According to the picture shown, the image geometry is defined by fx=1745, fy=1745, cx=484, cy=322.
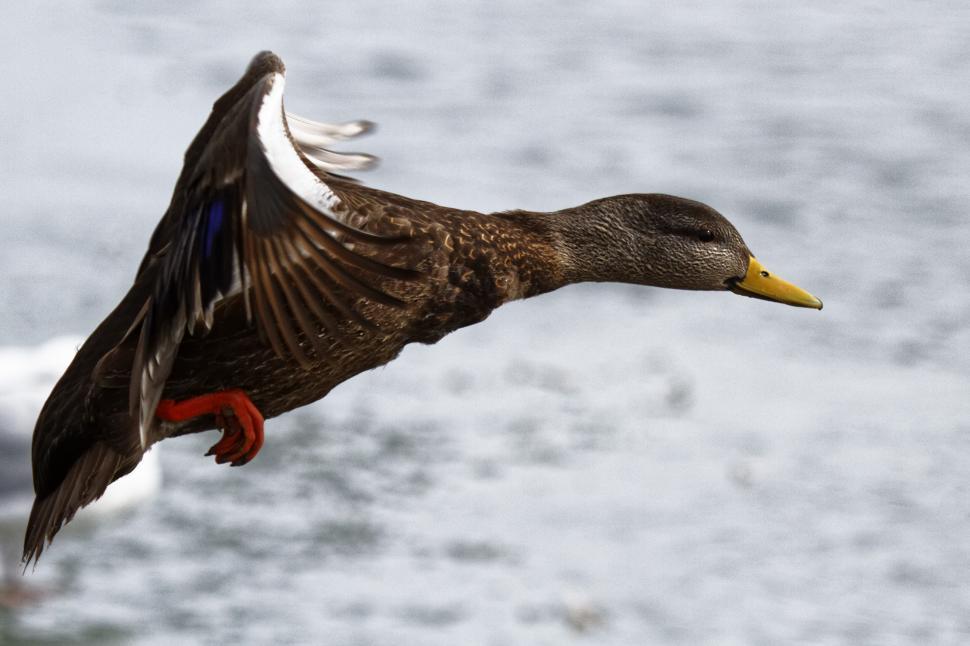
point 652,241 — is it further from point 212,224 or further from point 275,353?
point 212,224

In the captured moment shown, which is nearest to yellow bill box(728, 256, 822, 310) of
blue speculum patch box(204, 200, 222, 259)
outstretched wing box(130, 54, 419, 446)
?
outstretched wing box(130, 54, 419, 446)

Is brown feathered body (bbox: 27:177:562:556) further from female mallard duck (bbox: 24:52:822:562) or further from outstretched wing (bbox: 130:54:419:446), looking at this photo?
outstretched wing (bbox: 130:54:419:446)

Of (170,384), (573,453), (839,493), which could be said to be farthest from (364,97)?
(170,384)

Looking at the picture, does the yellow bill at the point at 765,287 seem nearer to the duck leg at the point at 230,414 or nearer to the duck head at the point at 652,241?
the duck head at the point at 652,241

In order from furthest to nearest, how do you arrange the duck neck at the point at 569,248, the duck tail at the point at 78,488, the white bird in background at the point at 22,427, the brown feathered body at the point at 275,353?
1. the white bird in background at the point at 22,427
2. the duck neck at the point at 569,248
3. the duck tail at the point at 78,488
4. the brown feathered body at the point at 275,353

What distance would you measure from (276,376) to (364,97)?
37.1 ft

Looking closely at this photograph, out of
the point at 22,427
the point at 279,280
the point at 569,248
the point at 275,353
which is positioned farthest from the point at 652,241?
the point at 22,427

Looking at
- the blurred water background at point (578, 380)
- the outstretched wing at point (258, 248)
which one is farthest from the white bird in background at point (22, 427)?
the outstretched wing at point (258, 248)

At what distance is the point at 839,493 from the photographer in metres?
10.3

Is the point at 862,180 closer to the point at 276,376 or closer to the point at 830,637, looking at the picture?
the point at 830,637

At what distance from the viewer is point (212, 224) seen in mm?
3293

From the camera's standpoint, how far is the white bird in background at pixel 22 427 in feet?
30.4

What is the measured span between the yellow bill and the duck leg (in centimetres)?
123

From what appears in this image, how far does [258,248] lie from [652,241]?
113 centimetres
